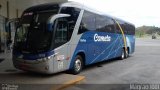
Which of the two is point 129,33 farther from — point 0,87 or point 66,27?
point 0,87

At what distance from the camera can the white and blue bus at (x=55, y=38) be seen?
10547 millimetres

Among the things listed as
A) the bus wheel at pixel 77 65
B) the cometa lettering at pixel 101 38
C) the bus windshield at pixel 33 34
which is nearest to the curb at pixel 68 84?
the bus wheel at pixel 77 65

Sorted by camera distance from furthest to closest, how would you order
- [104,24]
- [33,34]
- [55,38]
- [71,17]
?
1. [104,24]
2. [71,17]
3. [33,34]
4. [55,38]

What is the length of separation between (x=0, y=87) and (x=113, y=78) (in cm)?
449

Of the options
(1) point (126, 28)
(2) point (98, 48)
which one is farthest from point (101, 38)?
(1) point (126, 28)

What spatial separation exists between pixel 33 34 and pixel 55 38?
896 mm

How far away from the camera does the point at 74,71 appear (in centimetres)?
1218

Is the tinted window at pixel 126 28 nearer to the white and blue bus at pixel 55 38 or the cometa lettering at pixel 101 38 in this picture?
the cometa lettering at pixel 101 38

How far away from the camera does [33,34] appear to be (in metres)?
10.9

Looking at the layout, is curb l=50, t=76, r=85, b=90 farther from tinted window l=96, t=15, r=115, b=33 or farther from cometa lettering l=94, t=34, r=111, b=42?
tinted window l=96, t=15, r=115, b=33

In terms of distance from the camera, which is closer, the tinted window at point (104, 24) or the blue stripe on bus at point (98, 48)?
the blue stripe on bus at point (98, 48)

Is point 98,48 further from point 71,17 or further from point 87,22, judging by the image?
point 71,17

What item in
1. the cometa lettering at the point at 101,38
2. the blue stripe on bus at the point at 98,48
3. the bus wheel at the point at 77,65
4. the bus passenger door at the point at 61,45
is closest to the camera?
the bus passenger door at the point at 61,45

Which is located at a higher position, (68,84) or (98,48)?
(98,48)
